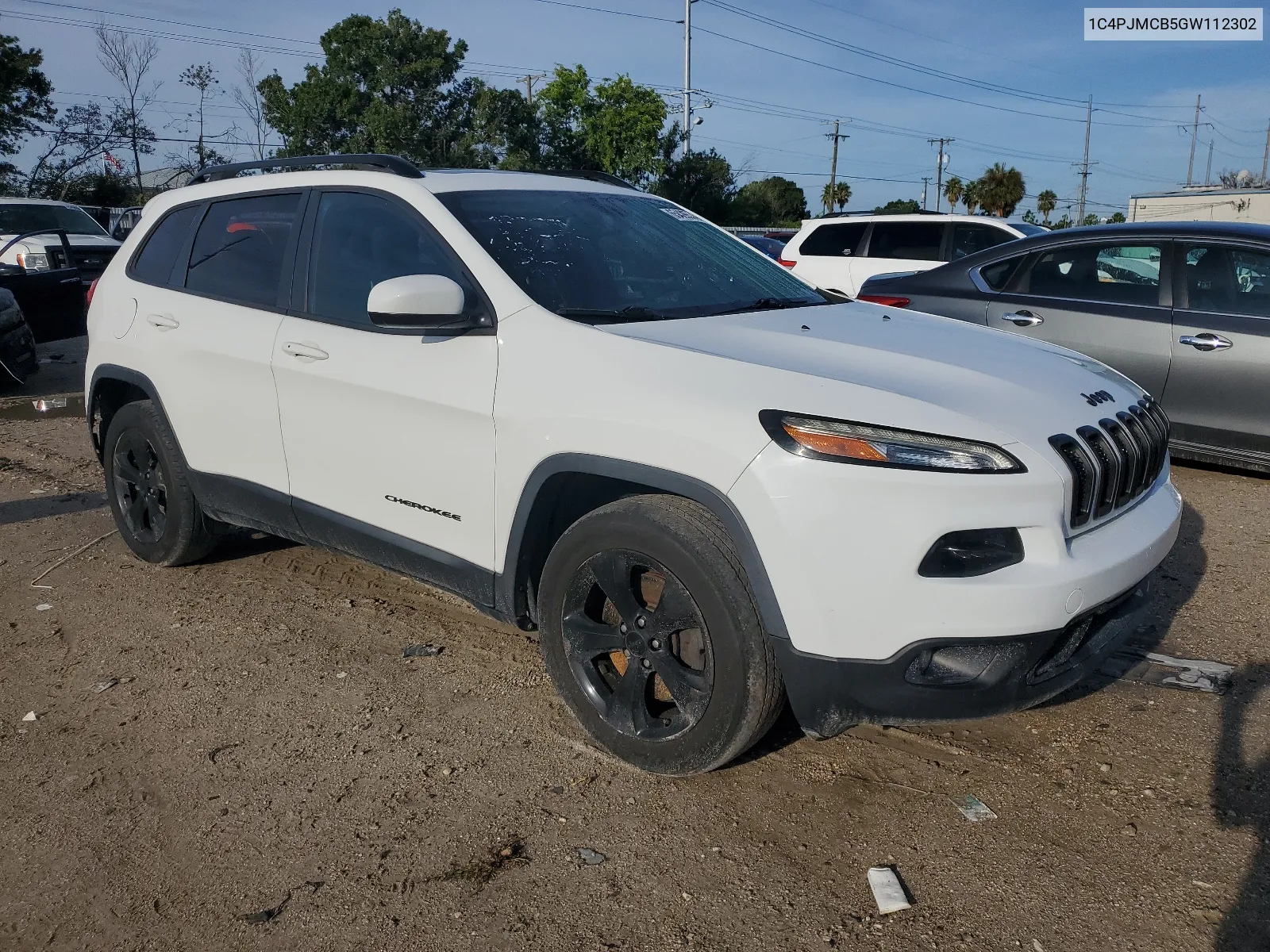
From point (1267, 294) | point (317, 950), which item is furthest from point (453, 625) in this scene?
point (1267, 294)

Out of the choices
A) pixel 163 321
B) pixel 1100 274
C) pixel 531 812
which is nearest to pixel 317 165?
pixel 163 321

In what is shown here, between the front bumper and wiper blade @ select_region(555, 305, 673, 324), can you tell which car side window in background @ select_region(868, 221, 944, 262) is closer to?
wiper blade @ select_region(555, 305, 673, 324)

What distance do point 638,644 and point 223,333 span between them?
92.3 inches

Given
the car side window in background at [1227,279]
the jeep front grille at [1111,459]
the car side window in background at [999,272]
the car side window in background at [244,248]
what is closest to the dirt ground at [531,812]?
the jeep front grille at [1111,459]

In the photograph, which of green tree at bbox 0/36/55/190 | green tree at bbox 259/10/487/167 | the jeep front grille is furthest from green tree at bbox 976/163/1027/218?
the jeep front grille

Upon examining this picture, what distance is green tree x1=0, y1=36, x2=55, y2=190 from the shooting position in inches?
1150

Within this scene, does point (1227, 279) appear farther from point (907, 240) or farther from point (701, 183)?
point (701, 183)

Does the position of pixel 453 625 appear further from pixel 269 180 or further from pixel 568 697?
pixel 269 180

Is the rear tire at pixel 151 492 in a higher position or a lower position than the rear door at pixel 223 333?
lower

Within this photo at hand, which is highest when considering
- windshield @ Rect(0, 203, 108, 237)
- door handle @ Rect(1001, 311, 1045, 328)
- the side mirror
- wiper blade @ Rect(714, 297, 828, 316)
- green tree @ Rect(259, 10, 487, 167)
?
green tree @ Rect(259, 10, 487, 167)

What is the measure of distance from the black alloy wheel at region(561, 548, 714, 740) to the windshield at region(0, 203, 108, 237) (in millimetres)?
12364

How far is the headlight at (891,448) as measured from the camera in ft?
8.27

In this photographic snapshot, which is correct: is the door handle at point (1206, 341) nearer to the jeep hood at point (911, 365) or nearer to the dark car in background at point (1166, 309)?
the dark car in background at point (1166, 309)

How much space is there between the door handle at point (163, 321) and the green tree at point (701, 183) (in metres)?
42.6
